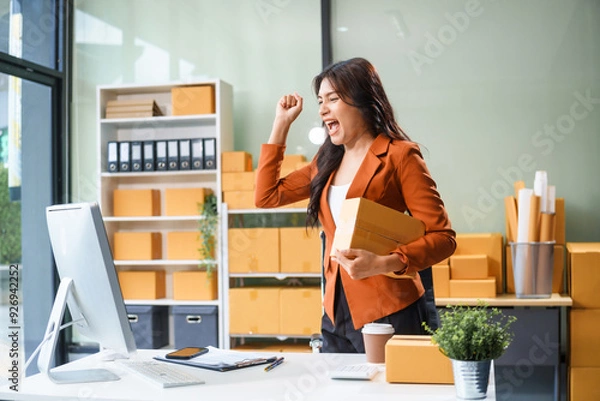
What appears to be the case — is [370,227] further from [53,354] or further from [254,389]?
[53,354]

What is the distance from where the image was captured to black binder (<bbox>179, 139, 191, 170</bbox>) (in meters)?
4.91

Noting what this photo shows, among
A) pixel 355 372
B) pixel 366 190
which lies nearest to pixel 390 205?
pixel 366 190

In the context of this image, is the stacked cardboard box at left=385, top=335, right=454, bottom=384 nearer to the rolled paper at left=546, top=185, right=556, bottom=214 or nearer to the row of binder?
the rolled paper at left=546, top=185, right=556, bottom=214

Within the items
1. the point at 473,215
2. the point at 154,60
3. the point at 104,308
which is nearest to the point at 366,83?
the point at 104,308

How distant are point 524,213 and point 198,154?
2.09 meters

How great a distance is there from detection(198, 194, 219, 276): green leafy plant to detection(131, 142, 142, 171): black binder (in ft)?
1.72

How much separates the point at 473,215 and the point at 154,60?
2458 millimetres

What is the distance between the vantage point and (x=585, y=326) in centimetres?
393

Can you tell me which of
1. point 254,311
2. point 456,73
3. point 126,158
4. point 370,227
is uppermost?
point 456,73

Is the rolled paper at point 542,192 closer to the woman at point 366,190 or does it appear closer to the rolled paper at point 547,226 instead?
Result: the rolled paper at point 547,226

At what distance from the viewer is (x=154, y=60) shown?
17.4 feet

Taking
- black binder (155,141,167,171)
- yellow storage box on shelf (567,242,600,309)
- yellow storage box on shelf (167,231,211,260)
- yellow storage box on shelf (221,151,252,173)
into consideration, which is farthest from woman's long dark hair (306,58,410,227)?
black binder (155,141,167,171)

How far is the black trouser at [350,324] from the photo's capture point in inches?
87.1

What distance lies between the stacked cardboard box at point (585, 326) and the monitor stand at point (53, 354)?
8.96 ft
